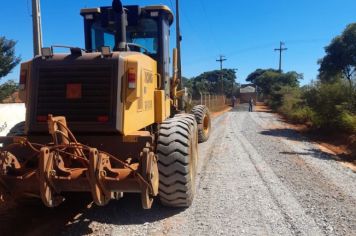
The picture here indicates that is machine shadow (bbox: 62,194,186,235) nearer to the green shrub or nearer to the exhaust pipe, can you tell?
the exhaust pipe

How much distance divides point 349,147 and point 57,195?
11.4 metres

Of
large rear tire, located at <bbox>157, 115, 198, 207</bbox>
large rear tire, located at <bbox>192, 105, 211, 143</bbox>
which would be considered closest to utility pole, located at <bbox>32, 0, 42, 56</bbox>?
large rear tire, located at <bbox>192, 105, 211, 143</bbox>

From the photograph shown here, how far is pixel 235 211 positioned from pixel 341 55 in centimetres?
2435

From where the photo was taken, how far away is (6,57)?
27438 mm

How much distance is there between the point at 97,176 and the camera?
15.1 feet

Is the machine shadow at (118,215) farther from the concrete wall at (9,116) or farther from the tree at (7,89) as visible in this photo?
the tree at (7,89)

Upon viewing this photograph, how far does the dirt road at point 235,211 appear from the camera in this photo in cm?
540

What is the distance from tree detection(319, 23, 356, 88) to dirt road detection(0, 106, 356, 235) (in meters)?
20.1

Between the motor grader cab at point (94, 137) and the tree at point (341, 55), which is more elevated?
the tree at point (341, 55)

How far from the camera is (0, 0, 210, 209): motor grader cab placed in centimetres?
475

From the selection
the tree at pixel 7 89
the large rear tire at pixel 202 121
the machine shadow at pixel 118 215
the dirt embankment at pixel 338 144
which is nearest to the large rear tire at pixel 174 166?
the machine shadow at pixel 118 215

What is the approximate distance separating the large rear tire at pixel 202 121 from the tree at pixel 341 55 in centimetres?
1542

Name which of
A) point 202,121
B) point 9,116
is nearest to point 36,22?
point 9,116

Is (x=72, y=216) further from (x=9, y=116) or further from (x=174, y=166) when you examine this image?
(x=9, y=116)
